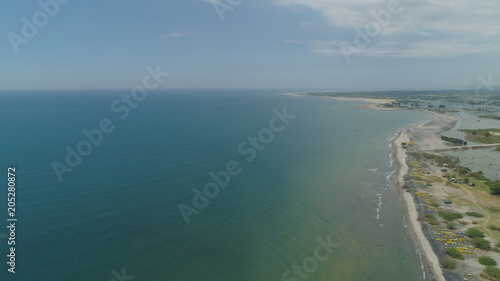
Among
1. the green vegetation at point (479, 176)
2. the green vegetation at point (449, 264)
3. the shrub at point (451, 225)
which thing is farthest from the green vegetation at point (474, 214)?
the green vegetation at point (479, 176)

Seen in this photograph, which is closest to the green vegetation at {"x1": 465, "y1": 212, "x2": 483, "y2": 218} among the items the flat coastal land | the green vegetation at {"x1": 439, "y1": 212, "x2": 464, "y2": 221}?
the flat coastal land

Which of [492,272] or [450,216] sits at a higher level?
[450,216]

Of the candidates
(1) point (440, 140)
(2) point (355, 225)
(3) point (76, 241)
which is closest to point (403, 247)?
(2) point (355, 225)

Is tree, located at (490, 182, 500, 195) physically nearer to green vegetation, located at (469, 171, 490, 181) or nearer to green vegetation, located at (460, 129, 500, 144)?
green vegetation, located at (469, 171, 490, 181)

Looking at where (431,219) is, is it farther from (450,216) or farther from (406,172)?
(406,172)

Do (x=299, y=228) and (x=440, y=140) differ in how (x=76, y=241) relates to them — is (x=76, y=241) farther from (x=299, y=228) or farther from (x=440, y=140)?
(x=440, y=140)

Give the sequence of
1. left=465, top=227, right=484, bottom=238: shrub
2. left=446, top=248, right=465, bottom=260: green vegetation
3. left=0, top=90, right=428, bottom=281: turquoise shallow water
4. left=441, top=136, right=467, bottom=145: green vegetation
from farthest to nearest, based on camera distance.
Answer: left=441, top=136, right=467, bottom=145: green vegetation → left=465, top=227, right=484, bottom=238: shrub → left=446, top=248, right=465, bottom=260: green vegetation → left=0, top=90, right=428, bottom=281: turquoise shallow water

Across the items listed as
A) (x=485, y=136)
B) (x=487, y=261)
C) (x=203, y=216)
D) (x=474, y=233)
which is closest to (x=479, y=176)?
(x=474, y=233)
